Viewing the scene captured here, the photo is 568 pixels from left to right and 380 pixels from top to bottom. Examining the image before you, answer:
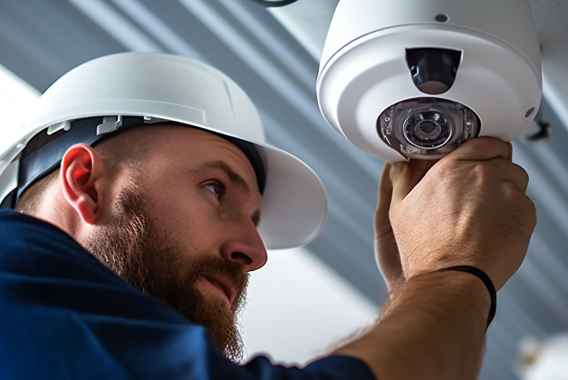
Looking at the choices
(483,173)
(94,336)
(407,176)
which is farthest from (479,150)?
(94,336)

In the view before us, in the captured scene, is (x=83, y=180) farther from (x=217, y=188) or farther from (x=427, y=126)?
(x=427, y=126)

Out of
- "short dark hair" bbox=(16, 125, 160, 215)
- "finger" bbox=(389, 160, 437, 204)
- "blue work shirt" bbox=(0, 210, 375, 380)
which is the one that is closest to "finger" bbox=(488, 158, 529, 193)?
"finger" bbox=(389, 160, 437, 204)

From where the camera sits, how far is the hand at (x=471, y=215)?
1.07 meters

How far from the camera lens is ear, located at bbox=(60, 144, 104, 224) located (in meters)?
1.37

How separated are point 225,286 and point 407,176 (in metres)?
0.40

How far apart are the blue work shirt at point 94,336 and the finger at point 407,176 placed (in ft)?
1.64

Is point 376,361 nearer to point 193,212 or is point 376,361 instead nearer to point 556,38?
point 193,212

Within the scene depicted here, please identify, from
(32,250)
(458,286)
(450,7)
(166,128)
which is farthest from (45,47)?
(458,286)

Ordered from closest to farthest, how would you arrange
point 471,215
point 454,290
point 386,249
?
point 454,290 < point 471,215 < point 386,249

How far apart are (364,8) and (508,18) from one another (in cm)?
20

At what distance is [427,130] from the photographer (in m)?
1.15

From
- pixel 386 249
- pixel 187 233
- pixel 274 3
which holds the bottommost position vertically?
pixel 386 249

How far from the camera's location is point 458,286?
0.98 metres

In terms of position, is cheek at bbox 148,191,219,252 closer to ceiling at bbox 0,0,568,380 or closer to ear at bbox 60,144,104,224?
ear at bbox 60,144,104,224
